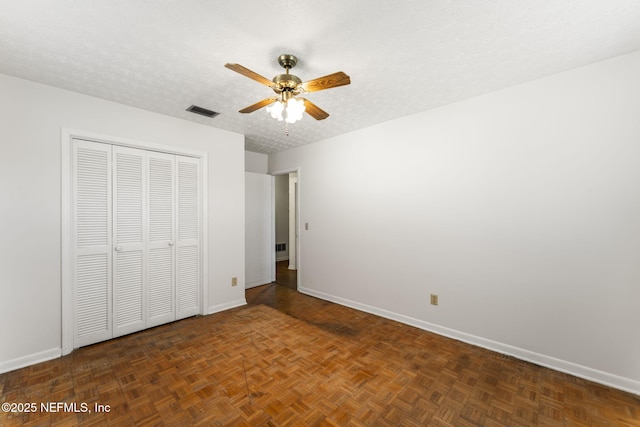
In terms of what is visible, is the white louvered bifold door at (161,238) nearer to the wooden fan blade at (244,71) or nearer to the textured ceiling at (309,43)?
the textured ceiling at (309,43)

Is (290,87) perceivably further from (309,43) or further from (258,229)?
(258,229)

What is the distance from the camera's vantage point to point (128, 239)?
2.88m

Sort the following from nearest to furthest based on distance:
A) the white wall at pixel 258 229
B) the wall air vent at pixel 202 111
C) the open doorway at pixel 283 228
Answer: the wall air vent at pixel 202 111
the white wall at pixel 258 229
the open doorway at pixel 283 228

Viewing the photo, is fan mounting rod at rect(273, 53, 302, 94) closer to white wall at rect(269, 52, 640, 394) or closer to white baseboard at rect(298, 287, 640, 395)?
white wall at rect(269, 52, 640, 394)

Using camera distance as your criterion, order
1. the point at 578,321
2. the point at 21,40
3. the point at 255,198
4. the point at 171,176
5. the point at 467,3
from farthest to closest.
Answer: the point at 255,198 < the point at 171,176 < the point at 578,321 < the point at 21,40 < the point at 467,3

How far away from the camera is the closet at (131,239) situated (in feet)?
8.53

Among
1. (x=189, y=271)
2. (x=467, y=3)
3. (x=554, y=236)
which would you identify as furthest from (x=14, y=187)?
(x=554, y=236)

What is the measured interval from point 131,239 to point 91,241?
0.34 m

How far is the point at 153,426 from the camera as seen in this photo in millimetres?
1640

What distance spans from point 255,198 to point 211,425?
355cm

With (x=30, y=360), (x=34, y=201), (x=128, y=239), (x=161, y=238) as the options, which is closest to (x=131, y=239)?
(x=128, y=239)

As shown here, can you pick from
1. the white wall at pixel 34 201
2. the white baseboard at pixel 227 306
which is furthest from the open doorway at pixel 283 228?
the white wall at pixel 34 201

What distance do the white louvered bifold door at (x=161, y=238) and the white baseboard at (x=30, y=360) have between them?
0.77 meters

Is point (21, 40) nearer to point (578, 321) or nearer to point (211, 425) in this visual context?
point (211, 425)
